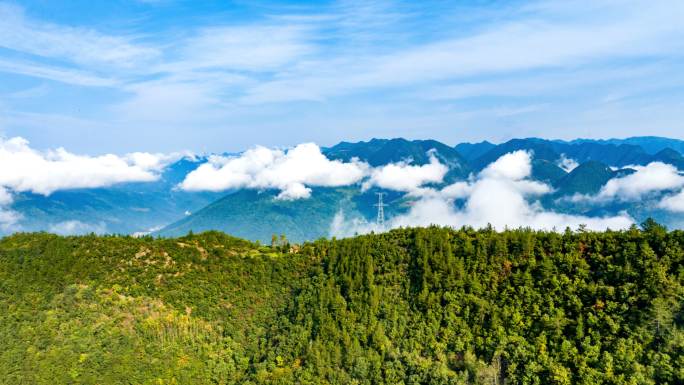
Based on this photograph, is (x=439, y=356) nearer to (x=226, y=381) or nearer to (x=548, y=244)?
(x=548, y=244)

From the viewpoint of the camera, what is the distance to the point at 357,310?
12925cm

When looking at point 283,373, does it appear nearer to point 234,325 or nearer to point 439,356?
point 234,325

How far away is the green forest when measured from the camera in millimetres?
109000

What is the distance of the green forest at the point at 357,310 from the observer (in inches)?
4291

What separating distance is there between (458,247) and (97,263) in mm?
98449

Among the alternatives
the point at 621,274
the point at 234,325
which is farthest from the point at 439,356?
the point at 234,325

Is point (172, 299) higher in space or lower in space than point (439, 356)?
higher

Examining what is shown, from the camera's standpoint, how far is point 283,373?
120 meters

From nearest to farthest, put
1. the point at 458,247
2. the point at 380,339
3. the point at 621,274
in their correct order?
the point at 621,274 → the point at 380,339 → the point at 458,247

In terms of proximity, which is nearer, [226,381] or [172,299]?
[226,381]

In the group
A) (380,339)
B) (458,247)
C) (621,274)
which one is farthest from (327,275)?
(621,274)

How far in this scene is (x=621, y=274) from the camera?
113 m

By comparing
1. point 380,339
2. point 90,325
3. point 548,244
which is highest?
point 548,244

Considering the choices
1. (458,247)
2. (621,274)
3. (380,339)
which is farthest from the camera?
(458,247)
